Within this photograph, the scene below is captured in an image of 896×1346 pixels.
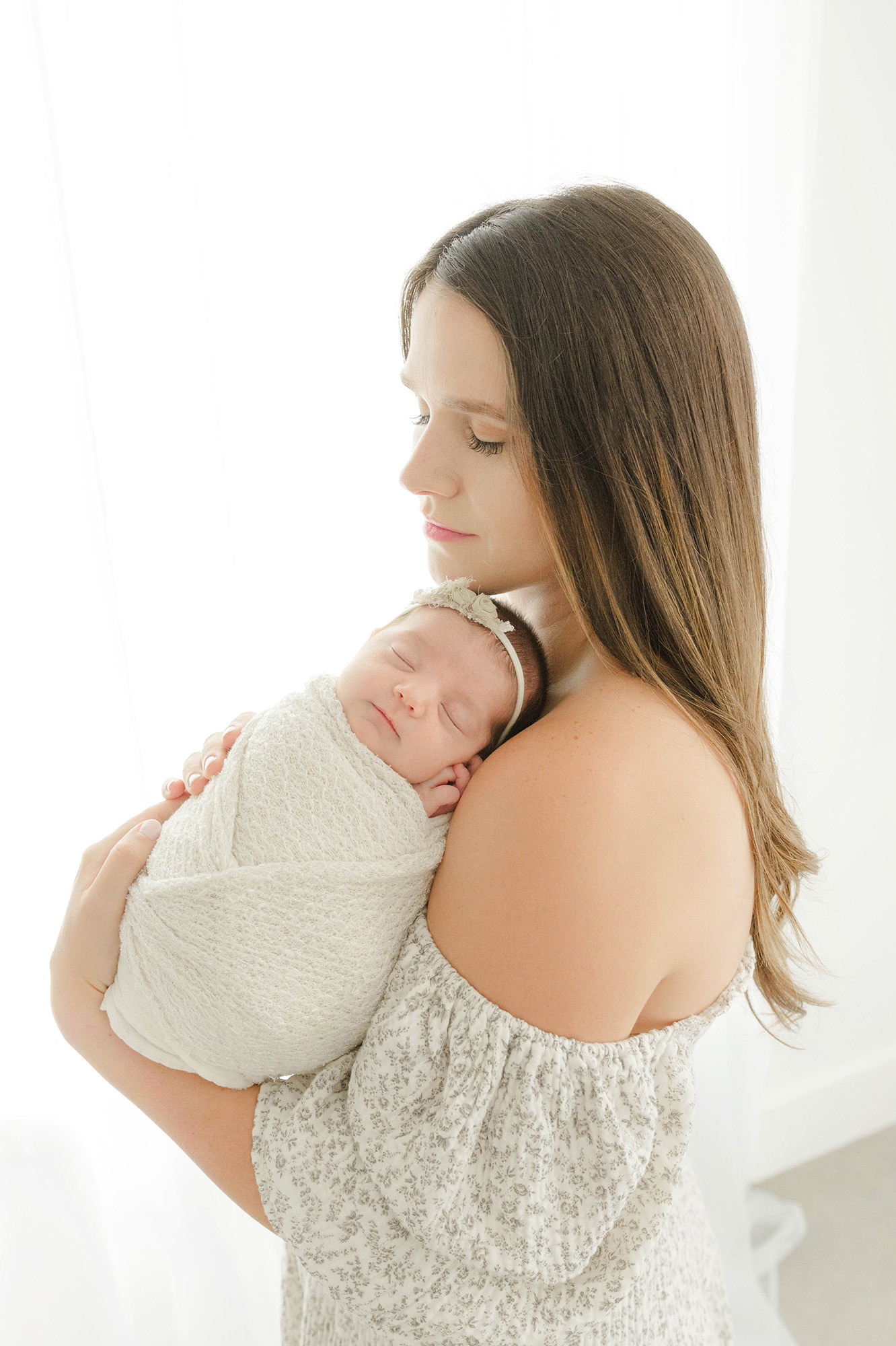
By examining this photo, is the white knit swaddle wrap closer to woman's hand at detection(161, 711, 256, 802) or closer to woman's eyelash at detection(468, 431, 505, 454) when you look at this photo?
woman's hand at detection(161, 711, 256, 802)

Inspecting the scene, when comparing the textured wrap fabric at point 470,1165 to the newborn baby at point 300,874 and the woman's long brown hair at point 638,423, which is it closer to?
the newborn baby at point 300,874

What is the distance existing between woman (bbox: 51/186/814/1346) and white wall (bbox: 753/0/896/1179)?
1.18m

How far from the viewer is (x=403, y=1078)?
83 cm

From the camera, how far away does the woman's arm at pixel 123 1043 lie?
2.96ft

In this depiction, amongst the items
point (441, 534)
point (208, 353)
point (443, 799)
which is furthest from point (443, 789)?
point (208, 353)

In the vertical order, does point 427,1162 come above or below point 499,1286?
above

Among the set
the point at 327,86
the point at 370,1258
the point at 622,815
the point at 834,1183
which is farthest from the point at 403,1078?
the point at 834,1183

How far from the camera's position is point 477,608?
1.02 m

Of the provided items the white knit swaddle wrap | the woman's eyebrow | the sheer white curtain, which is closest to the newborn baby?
the white knit swaddle wrap

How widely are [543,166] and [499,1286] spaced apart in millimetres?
1626

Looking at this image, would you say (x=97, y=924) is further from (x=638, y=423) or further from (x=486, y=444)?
(x=638, y=423)

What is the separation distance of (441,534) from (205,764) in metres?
0.36

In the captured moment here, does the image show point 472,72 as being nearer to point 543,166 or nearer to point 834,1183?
point 543,166

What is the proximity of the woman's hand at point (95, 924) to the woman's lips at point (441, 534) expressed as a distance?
0.42 metres
